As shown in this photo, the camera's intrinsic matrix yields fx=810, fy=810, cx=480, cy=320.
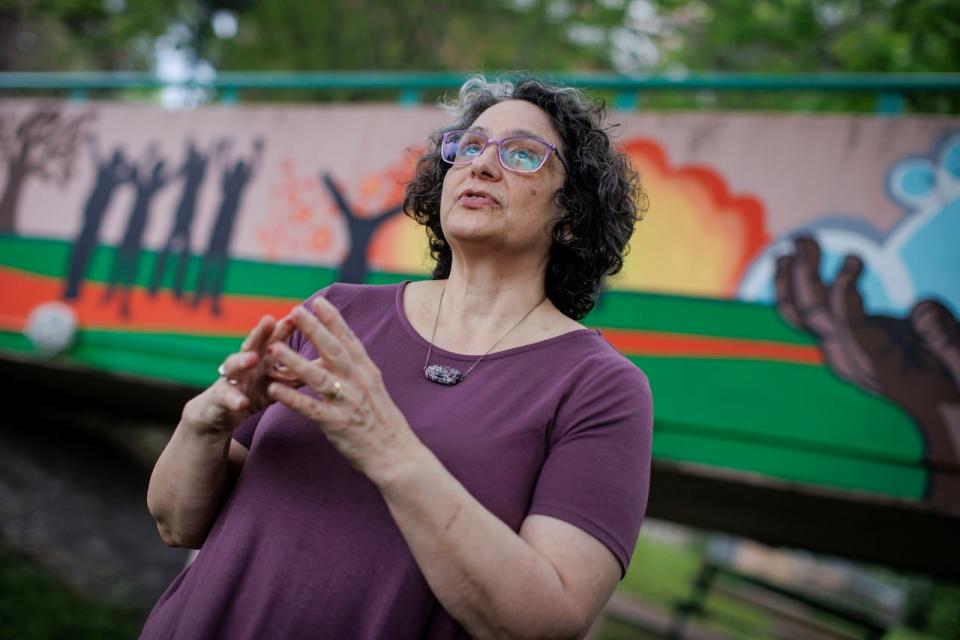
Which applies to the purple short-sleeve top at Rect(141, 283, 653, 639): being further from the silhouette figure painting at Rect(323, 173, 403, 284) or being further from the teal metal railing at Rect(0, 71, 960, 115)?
the silhouette figure painting at Rect(323, 173, 403, 284)

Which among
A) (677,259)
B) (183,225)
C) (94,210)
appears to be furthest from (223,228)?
(677,259)

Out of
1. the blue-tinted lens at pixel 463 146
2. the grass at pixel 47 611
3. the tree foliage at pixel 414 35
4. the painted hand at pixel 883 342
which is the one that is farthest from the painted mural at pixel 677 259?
the tree foliage at pixel 414 35

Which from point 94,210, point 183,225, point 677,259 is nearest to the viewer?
point 677,259

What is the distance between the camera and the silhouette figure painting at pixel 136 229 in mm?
5336

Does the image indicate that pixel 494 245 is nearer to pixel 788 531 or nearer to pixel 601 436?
pixel 601 436

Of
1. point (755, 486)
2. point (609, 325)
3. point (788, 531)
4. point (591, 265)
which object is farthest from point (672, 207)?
point (591, 265)

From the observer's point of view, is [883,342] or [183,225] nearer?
[883,342]

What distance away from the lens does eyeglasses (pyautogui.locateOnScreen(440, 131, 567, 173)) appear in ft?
6.16

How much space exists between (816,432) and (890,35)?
3445 mm

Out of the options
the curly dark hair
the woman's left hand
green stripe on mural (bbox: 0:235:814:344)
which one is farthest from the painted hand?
the woman's left hand

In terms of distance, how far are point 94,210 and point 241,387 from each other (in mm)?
4699

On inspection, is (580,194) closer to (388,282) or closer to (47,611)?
(388,282)

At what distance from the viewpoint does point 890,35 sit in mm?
5680

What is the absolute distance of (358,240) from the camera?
482 cm
